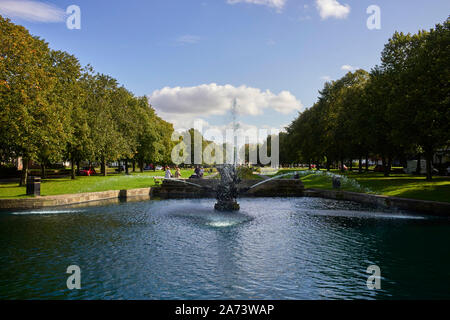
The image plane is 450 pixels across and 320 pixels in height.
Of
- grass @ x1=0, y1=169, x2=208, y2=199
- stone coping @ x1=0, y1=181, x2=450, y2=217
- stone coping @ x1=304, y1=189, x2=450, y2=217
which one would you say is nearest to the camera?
stone coping @ x1=304, y1=189, x2=450, y2=217

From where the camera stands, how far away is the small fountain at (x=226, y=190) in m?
22.1

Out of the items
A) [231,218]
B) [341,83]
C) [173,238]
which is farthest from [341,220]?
[341,83]

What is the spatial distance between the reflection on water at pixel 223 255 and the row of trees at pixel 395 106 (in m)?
15.7

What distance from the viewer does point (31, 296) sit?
8.09 meters

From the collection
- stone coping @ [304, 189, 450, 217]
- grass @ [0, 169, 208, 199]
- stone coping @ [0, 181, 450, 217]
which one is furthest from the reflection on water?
grass @ [0, 169, 208, 199]

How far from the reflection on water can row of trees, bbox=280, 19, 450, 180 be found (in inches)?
619

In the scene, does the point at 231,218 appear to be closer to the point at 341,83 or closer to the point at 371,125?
the point at 371,125

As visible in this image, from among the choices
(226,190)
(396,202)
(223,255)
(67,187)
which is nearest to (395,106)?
(396,202)

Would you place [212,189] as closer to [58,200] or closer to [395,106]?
[58,200]

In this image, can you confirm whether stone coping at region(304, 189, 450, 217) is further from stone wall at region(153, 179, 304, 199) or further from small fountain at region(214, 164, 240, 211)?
small fountain at region(214, 164, 240, 211)

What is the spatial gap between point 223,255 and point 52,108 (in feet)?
94.9

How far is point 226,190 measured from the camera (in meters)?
22.1

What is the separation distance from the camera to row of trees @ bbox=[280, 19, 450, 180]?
29.4m

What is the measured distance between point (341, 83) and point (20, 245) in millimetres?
59551
